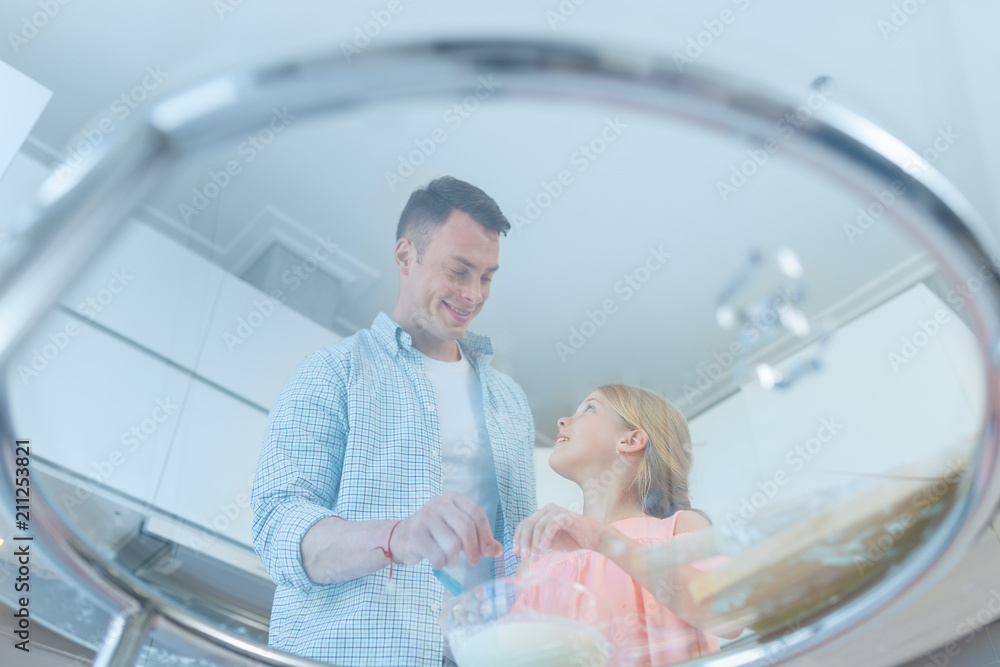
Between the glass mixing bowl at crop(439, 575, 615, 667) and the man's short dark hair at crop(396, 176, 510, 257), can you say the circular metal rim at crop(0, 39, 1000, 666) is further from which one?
the man's short dark hair at crop(396, 176, 510, 257)

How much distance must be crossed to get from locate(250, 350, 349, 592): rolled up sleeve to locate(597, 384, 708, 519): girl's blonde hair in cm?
18

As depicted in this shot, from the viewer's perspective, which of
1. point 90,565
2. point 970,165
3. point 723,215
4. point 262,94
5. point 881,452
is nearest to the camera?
point 262,94

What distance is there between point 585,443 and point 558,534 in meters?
0.13

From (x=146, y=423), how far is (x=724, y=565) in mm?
492

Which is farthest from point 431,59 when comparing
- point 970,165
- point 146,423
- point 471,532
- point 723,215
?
point 970,165

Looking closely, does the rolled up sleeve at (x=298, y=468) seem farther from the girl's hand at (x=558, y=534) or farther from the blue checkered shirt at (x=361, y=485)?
the girl's hand at (x=558, y=534)

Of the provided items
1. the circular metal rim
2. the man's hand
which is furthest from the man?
the circular metal rim

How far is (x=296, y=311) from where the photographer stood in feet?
1.94

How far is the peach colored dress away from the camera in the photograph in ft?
1.07

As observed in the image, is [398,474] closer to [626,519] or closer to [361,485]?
[361,485]

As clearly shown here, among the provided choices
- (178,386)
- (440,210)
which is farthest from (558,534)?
(178,386)

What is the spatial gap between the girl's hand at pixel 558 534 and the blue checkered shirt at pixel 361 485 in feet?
0.06

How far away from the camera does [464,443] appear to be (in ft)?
1.30

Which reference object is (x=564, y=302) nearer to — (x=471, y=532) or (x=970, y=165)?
(x=471, y=532)
